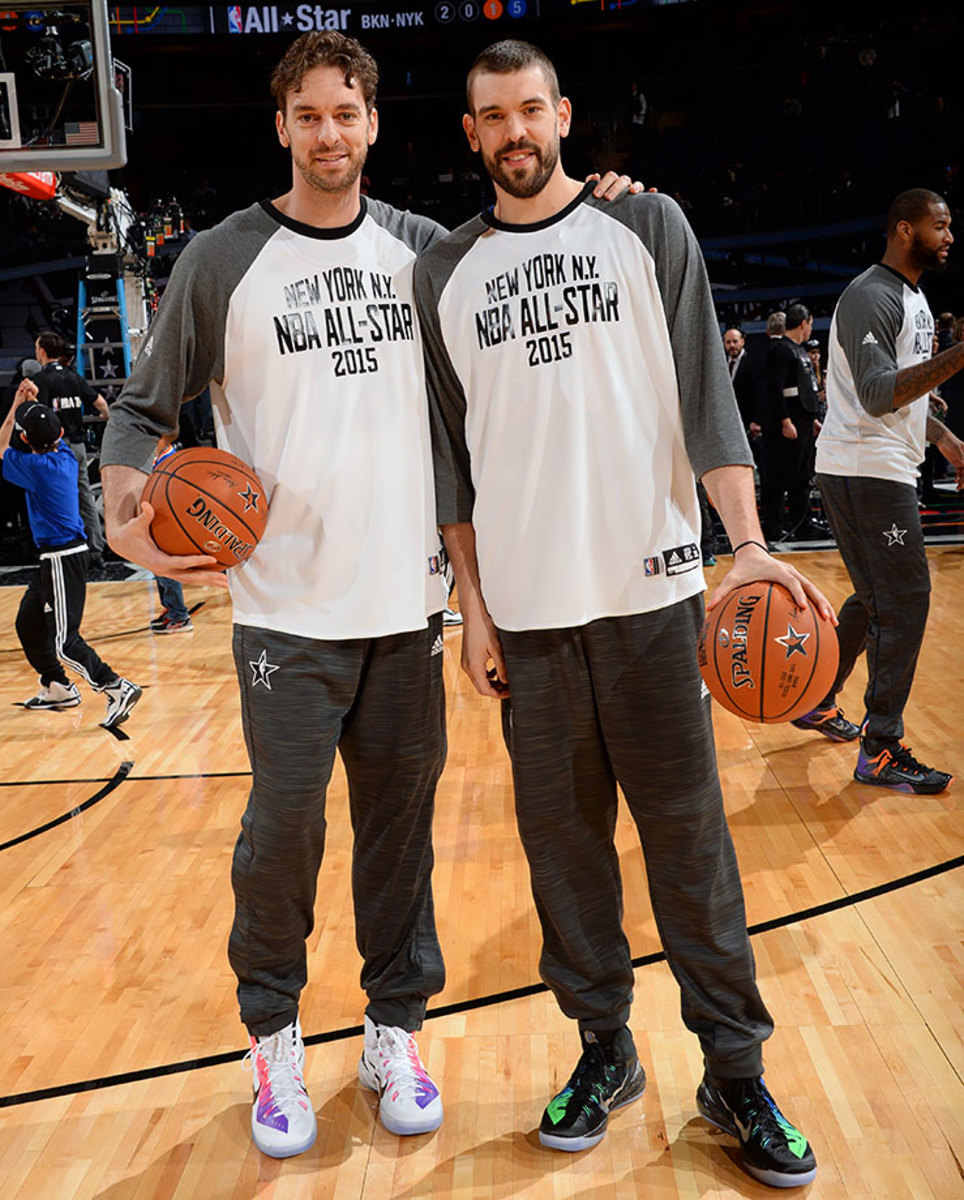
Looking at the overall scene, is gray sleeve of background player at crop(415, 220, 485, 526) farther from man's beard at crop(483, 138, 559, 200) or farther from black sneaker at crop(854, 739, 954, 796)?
black sneaker at crop(854, 739, 954, 796)

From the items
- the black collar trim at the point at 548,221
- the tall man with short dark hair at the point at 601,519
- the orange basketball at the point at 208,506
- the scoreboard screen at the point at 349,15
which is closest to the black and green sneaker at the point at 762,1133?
the tall man with short dark hair at the point at 601,519

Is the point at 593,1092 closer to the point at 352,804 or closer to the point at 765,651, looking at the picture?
the point at 352,804

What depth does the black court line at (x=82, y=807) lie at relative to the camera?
3.81 m

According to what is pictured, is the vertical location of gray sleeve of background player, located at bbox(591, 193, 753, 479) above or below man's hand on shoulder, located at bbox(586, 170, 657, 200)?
below

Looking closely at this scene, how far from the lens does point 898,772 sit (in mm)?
3938

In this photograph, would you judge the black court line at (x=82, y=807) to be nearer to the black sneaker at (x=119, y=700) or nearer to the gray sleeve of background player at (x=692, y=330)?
the black sneaker at (x=119, y=700)

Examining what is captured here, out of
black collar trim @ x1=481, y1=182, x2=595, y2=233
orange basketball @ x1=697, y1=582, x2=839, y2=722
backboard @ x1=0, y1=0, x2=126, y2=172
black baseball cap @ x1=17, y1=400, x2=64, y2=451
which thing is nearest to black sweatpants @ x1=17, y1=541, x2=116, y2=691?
black baseball cap @ x1=17, y1=400, x2=64, y2=451

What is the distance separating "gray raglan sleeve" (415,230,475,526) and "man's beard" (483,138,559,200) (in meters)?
0.15

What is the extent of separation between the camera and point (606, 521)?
2033 mm

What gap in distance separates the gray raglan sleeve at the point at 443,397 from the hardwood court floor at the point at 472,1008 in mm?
1189

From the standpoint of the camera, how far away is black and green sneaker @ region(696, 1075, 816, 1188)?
197cm

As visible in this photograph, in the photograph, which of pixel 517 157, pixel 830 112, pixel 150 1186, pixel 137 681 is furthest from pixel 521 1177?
pixel 830 112

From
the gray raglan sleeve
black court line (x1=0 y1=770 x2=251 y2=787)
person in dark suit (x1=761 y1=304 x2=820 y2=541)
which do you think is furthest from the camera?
person in dark suit (x1=761 y1=304 x2=820 y2=541)

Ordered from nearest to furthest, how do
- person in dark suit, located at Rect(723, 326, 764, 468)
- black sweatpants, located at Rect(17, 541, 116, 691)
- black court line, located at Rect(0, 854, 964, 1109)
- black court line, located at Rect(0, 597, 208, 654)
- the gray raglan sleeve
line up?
the gray raglan sleeve → black court line, located at Rect(0, 854, 964, 1109) → black sweatpants, located at Rect(17, 541, 116, 691) → black court line, located at Rect(0, 597, 208, 654) → person in dark suit, located at Rect(723, 326, 764, 468)
